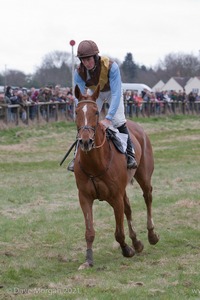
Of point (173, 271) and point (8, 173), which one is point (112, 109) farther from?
point (8, 173)

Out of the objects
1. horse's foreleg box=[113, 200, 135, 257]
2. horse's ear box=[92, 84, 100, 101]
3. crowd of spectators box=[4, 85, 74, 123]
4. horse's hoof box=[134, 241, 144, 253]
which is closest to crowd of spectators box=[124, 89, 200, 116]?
crowd of spectators box=[4, 85, 74, 123]

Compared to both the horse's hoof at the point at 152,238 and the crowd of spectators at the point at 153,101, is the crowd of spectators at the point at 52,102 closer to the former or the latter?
the crowd of spectators at the point at 153,101

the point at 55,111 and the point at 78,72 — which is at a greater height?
the point at 78,72

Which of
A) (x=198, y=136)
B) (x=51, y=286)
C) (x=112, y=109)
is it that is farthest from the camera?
(x=198, y=136)

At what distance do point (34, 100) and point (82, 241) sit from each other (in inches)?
898

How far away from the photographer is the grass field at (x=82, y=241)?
24.2 ft

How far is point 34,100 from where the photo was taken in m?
32.8

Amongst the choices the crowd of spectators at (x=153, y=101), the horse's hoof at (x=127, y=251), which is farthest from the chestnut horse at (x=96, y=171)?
the crowd of spectators at (x=153, y=101)

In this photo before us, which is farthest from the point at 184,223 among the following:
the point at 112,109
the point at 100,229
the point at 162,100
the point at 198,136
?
the point at 162,100

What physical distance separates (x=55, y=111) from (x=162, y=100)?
17.2m

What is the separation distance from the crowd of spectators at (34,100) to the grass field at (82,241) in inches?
358

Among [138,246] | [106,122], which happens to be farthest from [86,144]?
[138,246]

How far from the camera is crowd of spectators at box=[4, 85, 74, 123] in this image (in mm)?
30297

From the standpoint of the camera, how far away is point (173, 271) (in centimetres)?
818
